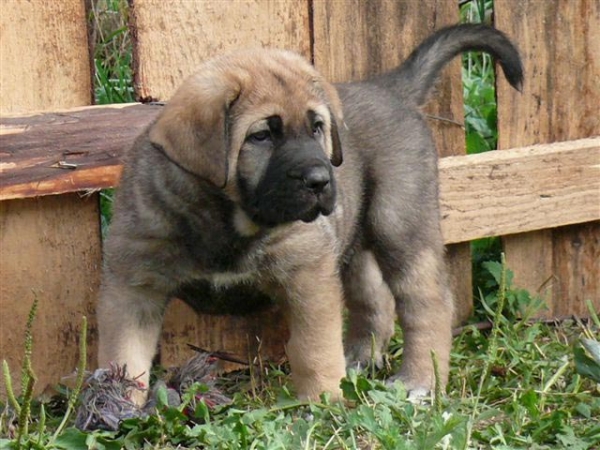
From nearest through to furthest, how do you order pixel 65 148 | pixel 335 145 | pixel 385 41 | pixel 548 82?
1. pixel 335 145
2. pixel 65 148
3. pixel 385 41
4. pixel 548 82

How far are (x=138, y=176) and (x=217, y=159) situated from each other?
0.44m

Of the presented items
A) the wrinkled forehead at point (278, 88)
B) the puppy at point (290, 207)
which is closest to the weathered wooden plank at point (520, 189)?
the puppy at point (290, 207)

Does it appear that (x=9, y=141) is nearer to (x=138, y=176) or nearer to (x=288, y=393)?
(x=138, y=176)

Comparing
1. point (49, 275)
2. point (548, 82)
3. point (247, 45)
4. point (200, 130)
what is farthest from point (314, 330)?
point (548, 82)

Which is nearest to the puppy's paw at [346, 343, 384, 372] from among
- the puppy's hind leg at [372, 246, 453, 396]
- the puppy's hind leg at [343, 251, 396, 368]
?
the puppy's hind leg at [343, 251, 396, 368]

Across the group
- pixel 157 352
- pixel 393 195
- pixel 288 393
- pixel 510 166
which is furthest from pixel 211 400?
pixel 510 166

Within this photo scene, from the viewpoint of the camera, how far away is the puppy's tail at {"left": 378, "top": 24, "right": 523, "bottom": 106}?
4641 millimetres

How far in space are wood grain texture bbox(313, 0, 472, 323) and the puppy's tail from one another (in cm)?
13

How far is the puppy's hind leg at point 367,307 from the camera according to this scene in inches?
193

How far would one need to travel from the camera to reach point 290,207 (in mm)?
3695

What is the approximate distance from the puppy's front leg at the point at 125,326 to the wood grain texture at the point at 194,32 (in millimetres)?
783

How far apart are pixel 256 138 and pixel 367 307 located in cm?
140

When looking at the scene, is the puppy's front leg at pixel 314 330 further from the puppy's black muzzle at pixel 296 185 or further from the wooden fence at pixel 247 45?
the wooden fence at pixel 247 45

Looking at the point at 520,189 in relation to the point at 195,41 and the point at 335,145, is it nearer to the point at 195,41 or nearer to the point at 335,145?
the point at 335,145
